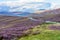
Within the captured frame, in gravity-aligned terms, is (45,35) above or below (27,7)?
below

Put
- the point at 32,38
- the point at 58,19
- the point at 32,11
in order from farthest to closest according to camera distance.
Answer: the point at 32,11, the point at 58,19, the point at 32,38

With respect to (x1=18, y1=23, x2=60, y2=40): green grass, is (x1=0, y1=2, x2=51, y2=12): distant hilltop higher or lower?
higher

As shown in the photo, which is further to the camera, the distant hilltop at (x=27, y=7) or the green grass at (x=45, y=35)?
the distant hilltop at (x=27, y=7)

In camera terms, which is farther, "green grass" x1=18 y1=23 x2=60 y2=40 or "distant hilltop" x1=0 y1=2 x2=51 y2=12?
"distant hilltop" x1=0 y1=2 x2=51 y2=12

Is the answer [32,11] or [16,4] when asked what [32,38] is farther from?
[16,4]

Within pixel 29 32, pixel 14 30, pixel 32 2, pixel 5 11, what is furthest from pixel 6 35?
Answer: pixel 32 2

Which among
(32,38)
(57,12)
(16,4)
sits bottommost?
(32,38)

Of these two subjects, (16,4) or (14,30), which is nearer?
(14,30)

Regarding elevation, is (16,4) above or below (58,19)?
above

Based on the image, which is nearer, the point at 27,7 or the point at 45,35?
the point at 45,35

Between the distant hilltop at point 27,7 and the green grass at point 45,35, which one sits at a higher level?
the distant hilltop at point 27,7

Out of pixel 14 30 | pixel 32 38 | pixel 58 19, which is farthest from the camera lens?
pixel 58 19
